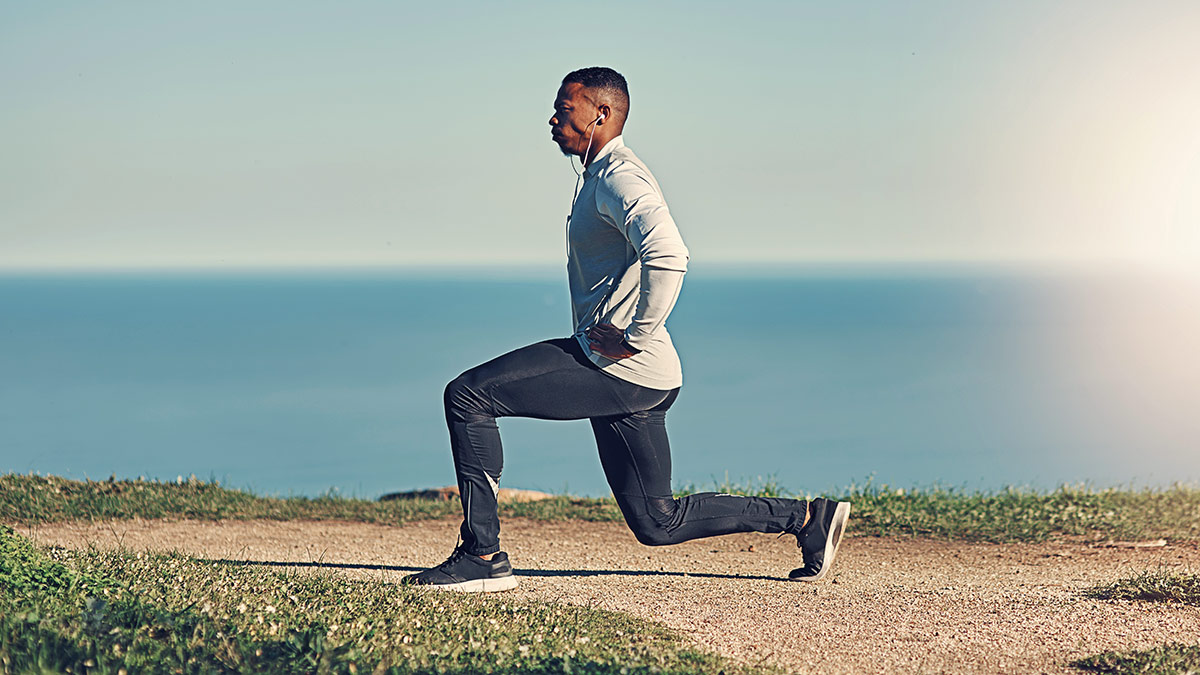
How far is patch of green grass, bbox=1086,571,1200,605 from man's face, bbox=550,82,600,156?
3.57 metres

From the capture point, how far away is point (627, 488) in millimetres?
5668

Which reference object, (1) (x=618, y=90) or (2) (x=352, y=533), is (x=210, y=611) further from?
(2) (x=352, y=533)

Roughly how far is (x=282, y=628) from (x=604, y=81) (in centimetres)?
282

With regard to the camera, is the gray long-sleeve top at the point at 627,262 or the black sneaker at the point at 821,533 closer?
the gray long-sleeve top at the point at 627,262

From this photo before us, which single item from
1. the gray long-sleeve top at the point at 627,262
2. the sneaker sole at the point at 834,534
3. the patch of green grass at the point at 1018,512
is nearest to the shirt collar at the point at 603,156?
the gray long-sleeve top at the point at 627,262

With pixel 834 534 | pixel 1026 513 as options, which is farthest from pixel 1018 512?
pixel 834 534

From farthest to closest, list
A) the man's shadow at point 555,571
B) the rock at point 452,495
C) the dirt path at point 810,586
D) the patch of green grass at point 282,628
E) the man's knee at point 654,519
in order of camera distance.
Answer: the rock at point 452,495 < the man's shadow at point 555,571 < the man's knee at point 654,519 < the dirt path at point 810,586 < the patch of green grass at point 282,628

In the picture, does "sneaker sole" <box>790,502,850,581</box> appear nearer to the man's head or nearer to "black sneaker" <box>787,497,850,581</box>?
"black sneaker" <box>787,497,850,581</box>

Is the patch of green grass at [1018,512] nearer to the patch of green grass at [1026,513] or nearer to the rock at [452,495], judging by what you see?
the patch of green grass at [1026,513]

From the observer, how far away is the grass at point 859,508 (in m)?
8.47

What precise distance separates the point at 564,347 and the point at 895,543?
12.5ft

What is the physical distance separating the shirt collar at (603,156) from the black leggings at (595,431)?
31.7 inches

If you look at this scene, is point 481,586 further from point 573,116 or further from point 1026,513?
point 1026,513

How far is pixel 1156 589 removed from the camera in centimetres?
597
